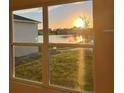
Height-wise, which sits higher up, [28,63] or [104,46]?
[104,46]

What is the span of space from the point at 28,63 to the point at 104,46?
156cm

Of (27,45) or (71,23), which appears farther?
(27,45)

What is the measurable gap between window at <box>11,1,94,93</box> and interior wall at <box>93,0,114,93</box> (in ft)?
0.49

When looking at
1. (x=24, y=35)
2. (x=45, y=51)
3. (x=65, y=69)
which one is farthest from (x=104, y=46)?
(x=24, y=35)

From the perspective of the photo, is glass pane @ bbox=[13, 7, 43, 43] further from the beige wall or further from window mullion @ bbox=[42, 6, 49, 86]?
the beige wall

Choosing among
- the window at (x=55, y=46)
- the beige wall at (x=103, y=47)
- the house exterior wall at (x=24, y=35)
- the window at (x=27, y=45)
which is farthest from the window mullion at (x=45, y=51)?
the beige wall at (x=103, y=47)

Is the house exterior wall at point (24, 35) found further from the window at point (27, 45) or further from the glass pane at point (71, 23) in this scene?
the glass pane at point (71, 23)

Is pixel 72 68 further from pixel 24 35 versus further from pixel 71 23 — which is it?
pixel 24 35

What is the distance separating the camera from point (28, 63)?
353cm

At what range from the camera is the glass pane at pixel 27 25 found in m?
3.34

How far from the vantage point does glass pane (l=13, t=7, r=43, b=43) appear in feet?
11.0

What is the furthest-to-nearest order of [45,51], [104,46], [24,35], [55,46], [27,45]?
1. [24,35]
2. [27,45]
3. [45,51]
4. [55,46]
5. [104,46]

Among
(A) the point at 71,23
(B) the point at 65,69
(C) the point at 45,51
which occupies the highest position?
(A) the point at 71,23

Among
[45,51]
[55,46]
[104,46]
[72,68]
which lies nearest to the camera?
[104,46]
